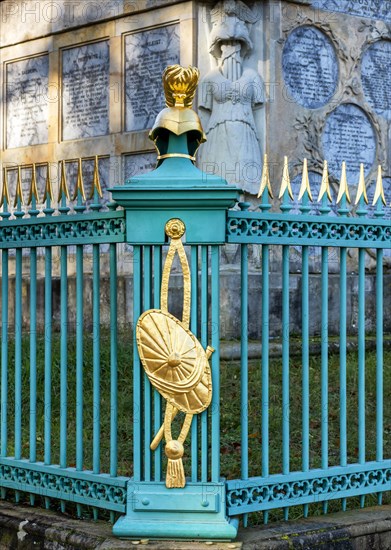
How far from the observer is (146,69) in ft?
34.1

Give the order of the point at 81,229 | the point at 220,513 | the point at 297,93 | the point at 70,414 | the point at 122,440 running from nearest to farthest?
the point at 220,513 < the point at 81,229 < the point at 122,440 < the point at 70,414 < the point at 297,93

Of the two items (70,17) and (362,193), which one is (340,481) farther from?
(70,17)

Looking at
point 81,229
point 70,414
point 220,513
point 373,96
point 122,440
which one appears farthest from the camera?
point 373,96

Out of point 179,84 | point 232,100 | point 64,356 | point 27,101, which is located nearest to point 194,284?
point 64,356

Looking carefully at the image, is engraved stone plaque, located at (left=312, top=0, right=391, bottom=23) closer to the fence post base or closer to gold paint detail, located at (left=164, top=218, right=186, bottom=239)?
gold paint detail, located at (left=164, top=218, right=186, bottom=239)

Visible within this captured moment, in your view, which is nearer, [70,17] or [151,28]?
[151,28]

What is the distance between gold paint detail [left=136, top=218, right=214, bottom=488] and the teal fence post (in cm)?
5

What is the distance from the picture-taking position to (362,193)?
465 cm

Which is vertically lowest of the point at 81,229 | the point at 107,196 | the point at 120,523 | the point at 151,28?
the point at 120,523

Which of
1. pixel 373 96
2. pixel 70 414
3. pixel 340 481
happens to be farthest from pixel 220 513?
pixel 373 96

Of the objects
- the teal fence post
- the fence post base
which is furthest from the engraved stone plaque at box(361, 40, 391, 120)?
the fence post base

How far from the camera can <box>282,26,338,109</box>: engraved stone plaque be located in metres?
10.0

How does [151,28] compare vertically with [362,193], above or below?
above

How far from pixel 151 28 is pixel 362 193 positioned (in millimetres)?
6204
